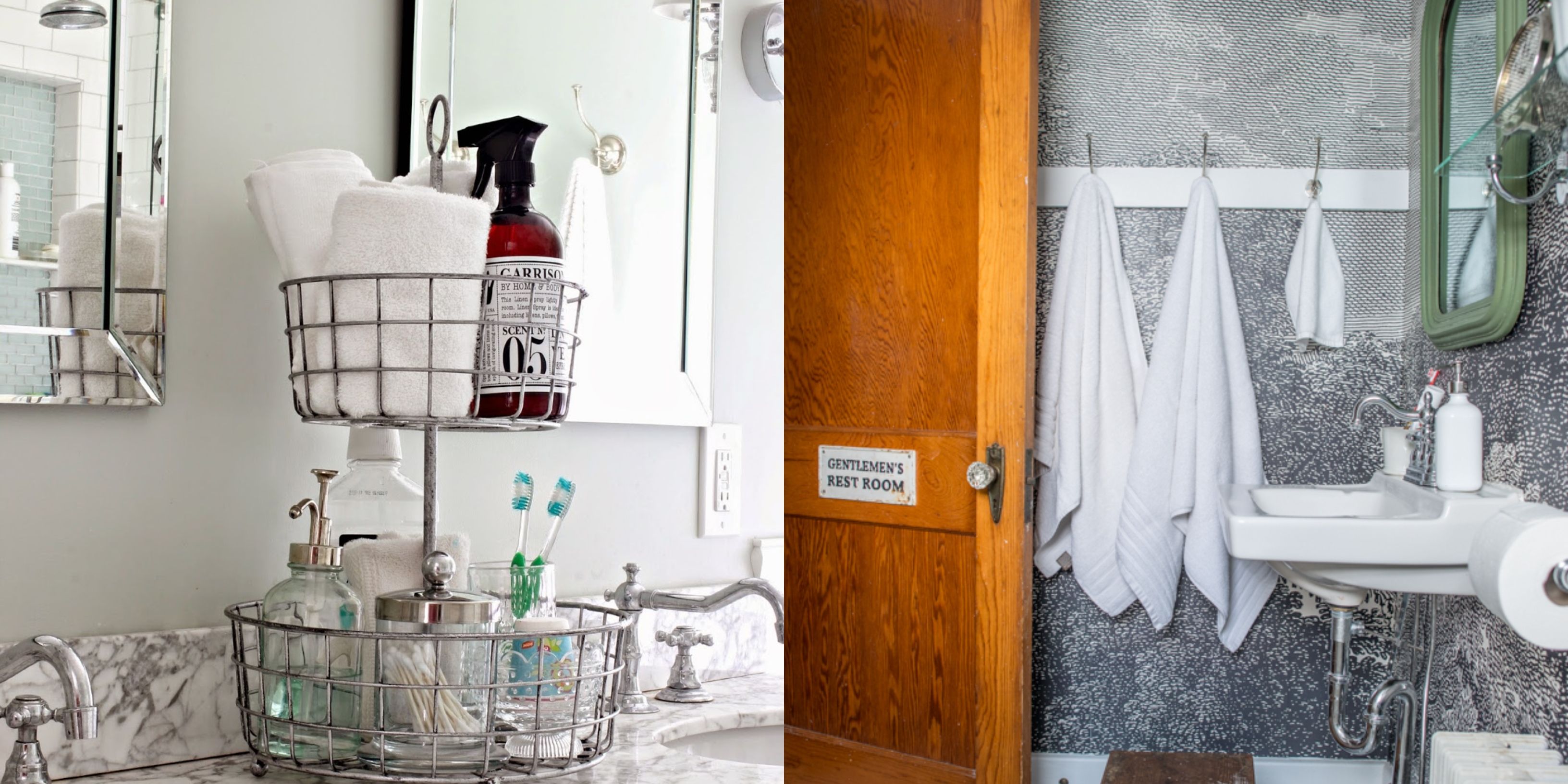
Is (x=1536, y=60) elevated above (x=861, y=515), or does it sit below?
above

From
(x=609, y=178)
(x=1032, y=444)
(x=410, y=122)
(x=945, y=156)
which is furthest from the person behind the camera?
(x=945, y=156)

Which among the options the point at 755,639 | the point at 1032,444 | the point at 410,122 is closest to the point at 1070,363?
the point at 1032,444

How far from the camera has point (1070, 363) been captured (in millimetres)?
2062

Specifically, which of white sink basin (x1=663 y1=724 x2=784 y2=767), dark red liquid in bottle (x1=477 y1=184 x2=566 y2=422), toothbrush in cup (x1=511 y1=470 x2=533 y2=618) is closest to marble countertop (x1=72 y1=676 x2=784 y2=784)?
white sink basin (x1=663 y1=724 x2=784 y2=767)

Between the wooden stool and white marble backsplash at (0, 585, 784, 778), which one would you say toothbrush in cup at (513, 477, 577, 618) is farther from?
the wooden stool

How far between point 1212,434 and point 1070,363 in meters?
0.29

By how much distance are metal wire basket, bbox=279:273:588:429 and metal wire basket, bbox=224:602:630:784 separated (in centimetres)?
13

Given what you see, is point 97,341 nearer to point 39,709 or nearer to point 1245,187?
point 39,709

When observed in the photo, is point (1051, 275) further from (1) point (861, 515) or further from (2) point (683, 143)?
(2) point (683, 143)

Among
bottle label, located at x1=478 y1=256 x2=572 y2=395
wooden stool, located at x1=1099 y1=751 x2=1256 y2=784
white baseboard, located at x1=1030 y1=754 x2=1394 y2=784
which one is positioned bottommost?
white baseboard, located at x1=1030 y1=754 x2=1394 y2=784

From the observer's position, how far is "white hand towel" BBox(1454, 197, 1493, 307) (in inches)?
57.8

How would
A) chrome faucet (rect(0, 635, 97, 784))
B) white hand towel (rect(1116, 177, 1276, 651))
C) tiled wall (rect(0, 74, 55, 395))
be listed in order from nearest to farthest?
chrome faucet (rect(0, 635, 97, 784))
tiled wall (rect(0, 74, 55, 395))
white hand towel (rect(1116, 177, 1276, 651))

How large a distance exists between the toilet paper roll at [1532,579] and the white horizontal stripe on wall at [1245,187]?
1.11m

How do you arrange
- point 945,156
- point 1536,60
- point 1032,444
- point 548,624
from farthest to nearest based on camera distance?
point 945,156 → point 1032,444 → point 1536,60 → point 548,624
